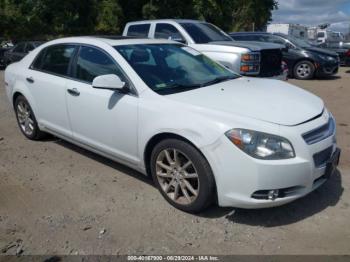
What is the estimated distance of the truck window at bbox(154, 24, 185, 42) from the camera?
9.12m

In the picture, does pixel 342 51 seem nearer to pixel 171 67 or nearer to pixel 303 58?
pixel 303 58

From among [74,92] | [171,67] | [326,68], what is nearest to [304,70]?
[326,68]

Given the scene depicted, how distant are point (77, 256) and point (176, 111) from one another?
1.49 m

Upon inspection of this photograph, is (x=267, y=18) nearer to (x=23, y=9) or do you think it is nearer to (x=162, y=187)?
(x=23, y=9)

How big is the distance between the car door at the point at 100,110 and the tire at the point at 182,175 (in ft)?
1.15

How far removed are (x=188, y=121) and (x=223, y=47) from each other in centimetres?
523


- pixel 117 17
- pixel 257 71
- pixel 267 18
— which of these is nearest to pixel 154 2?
pixel 117 17

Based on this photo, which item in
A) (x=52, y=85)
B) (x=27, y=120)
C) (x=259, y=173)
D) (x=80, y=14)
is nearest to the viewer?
(x=259, y=173)

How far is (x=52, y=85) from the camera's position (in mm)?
4977

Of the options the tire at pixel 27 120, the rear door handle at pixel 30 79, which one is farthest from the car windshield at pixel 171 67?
the tire at pixel 27 120

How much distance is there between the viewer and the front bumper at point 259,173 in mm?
3230

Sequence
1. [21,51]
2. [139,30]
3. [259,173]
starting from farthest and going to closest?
[21,51] < [139,30] < [259,173]

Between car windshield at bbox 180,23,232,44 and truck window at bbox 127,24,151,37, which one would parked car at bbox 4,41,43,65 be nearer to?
truck window at bbox 127,24,151,37

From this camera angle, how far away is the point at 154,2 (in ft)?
96.9
